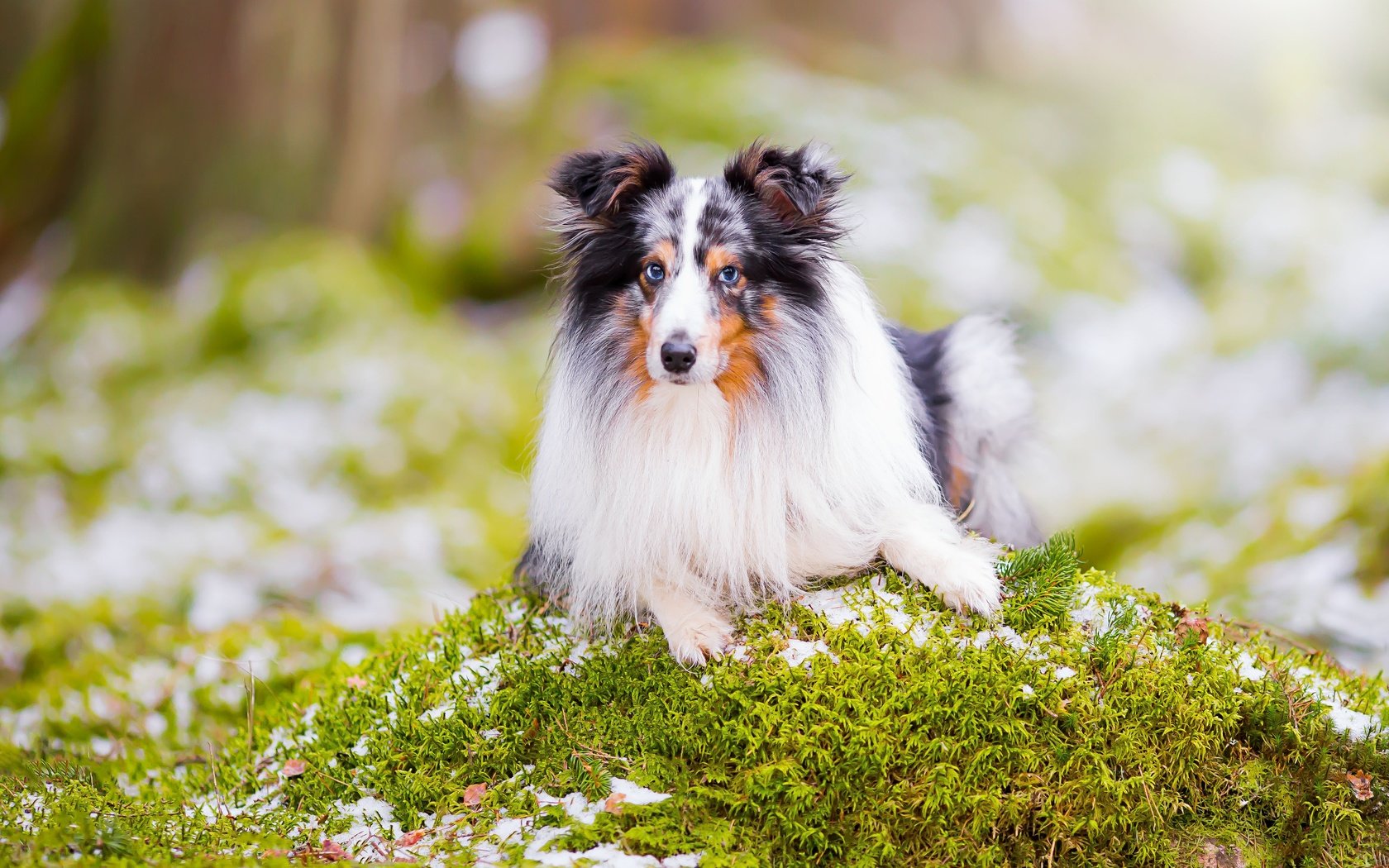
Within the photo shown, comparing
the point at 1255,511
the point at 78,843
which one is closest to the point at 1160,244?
the point at 1255,511

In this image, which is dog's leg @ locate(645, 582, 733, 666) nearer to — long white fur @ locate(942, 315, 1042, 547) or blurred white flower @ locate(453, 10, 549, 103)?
long white fur @ locate(942, 315, 1042, 547)

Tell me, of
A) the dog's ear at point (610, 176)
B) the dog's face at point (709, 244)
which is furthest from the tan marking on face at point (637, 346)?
the dog's ear at point (610, 176)

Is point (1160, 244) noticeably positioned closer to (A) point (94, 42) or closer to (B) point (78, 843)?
(B) point (78, 843)

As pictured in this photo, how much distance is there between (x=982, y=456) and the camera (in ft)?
14.6

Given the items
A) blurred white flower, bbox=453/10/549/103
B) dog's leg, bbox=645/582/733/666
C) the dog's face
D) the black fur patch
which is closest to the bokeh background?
blurred white flower, bbox=453/10/549/103

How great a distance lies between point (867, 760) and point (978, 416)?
1936 mm

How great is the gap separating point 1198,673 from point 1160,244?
9.38 meters

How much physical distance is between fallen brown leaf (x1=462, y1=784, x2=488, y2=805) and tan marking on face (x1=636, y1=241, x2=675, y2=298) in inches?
65.8

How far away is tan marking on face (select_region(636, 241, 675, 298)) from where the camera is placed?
327 cm

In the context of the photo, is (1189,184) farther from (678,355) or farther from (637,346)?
(678,355)

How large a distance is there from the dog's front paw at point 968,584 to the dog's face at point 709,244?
2.85ft

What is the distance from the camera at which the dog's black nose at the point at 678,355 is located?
306 centimetres

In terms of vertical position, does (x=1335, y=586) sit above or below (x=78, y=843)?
above

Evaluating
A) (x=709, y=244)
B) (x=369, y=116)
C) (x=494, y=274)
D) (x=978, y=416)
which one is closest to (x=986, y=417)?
(x=978, y=416)
